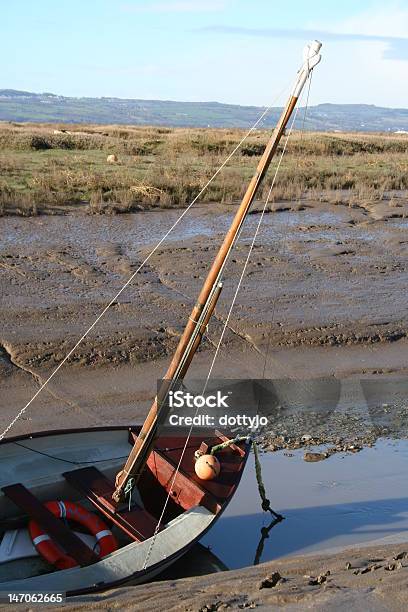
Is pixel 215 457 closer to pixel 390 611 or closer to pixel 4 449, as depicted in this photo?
pixel 4 449

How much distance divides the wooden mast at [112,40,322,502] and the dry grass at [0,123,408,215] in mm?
13799

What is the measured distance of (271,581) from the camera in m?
6.71

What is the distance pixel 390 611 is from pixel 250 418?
5.31m

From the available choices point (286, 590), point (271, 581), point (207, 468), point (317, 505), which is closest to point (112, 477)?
point (207, 468)

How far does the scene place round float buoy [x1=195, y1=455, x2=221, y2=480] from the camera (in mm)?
8211

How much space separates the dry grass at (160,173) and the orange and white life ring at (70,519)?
13.9 m

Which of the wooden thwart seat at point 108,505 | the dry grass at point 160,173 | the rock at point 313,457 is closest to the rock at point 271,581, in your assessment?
the wooden thwart seat at point 108,505

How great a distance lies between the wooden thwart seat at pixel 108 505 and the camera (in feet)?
25.5

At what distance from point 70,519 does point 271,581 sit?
223cm

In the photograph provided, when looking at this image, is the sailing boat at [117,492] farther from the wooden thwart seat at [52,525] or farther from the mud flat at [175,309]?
the mud flat at [175,309]

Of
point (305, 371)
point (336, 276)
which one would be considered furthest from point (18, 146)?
point (305, 371)

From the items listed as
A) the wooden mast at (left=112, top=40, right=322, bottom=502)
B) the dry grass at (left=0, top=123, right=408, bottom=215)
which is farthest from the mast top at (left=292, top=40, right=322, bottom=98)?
the dry grass at (left=0, top=123, right=408, bottom=215)

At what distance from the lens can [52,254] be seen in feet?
59.3

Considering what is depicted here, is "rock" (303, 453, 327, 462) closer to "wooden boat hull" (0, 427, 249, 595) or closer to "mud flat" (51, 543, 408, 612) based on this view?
"wooden boat hull" (0, 427, 249, 595)
